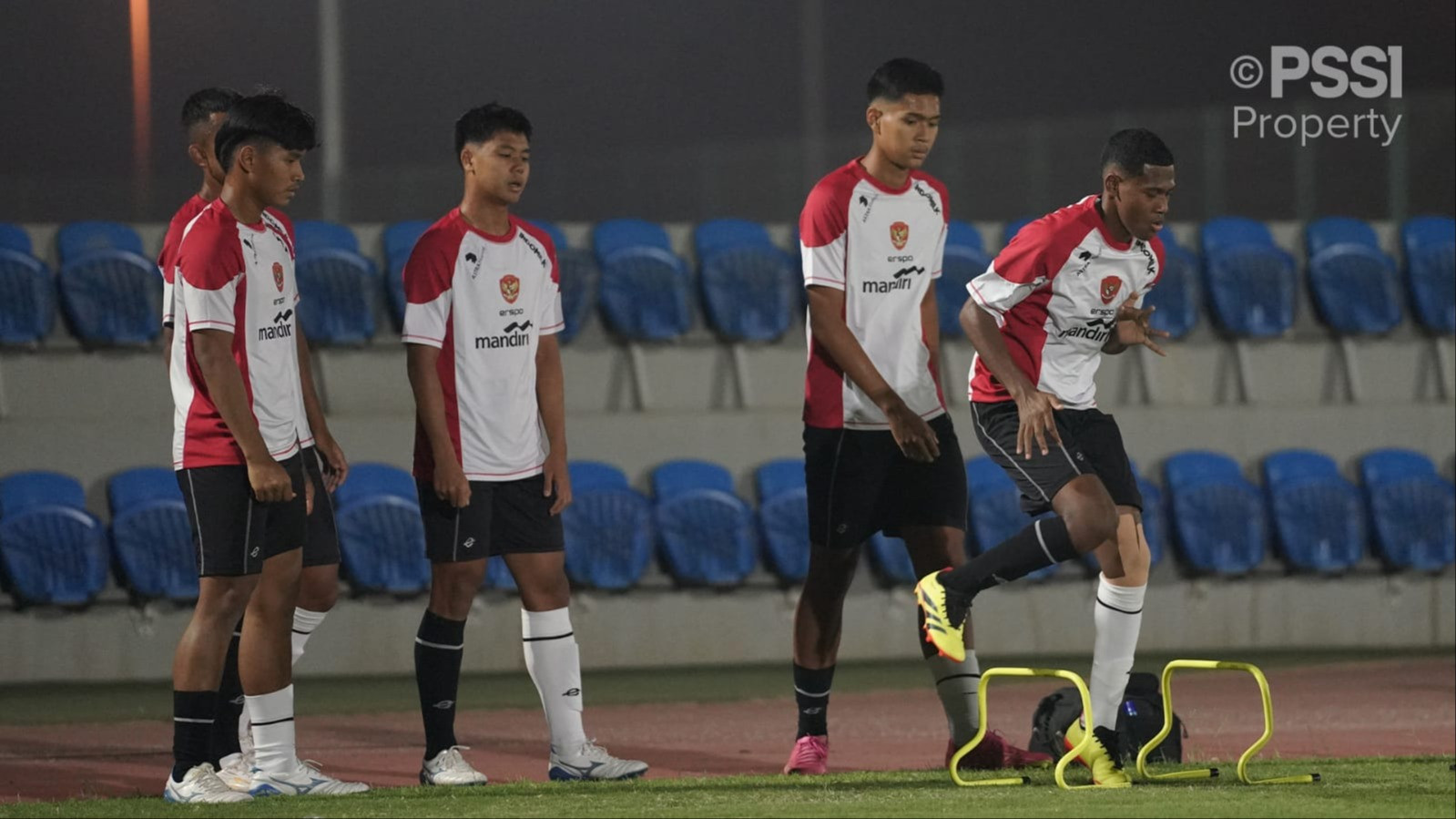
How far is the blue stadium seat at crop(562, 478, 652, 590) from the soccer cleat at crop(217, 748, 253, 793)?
401cm

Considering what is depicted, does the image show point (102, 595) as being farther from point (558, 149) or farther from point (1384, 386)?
point (1384, 386)

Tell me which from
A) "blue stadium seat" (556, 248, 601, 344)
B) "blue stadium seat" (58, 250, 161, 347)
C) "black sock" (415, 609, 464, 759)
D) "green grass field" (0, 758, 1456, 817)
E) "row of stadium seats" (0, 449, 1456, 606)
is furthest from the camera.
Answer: "blue stadium seat" (556, 248, 601, 344)

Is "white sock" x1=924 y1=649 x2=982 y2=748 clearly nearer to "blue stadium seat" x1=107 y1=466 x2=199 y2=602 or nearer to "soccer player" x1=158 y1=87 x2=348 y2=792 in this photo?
"soccer player" x1=158 y1=87 x2=348 y2=792

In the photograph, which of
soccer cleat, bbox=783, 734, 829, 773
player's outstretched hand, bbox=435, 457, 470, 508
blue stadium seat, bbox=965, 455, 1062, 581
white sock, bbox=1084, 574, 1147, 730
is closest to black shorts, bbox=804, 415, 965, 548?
white sock, bbox=1084, 574, 1147, 730

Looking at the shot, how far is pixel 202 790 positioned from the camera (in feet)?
16.5

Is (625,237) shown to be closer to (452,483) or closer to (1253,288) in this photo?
(1253,288)

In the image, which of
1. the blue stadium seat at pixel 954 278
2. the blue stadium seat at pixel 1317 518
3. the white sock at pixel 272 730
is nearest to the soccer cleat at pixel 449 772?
the white sock at pixel 272 730

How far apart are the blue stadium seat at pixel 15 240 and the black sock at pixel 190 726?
539 cm

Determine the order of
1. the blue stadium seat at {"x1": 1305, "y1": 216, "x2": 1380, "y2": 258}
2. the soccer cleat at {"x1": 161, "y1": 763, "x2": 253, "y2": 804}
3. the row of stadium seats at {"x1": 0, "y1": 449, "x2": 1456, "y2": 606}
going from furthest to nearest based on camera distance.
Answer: the blue stadium seat at {"x1": 1305, "y1": 216, "x2": 1380, "y2": 258} < the row of stadium seats at {"x1": 0, "y1": 449, "x2": 1456, "y2": 606} < the soccer cleat at {"x1": 161, "y1": 763, "x2": 253, "y2": 804}

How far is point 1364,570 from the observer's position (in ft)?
34.8

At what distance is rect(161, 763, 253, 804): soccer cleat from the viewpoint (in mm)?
5008

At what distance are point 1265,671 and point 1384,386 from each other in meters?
2.66

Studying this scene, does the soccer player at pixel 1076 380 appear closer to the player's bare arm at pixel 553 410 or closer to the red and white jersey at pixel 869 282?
the red and white jersey at pixel 869 282

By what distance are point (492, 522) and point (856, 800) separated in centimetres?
150
